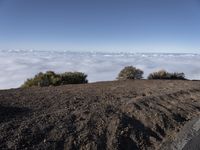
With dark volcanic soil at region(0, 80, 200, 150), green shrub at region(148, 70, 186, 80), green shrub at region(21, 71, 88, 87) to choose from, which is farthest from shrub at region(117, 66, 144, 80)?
dark volcanic soil at region(0, 80, 200, 150)

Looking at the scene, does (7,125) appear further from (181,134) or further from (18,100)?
(181,134)

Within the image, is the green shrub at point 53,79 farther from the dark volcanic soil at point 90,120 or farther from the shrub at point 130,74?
the dark volcanic soil at point 90,120

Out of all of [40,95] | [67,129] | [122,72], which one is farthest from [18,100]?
[122,72]

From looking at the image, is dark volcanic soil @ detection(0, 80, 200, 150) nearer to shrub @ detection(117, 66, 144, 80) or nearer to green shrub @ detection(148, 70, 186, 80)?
shrub @ detection(117, 66, 144, 80)

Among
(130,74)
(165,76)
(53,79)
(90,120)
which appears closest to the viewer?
(90,120)

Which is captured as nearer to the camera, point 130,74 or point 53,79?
point 53,79

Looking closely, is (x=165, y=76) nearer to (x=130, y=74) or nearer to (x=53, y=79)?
(x=130, y=74)

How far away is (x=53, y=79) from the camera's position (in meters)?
23.6

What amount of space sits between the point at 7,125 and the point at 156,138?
15.9 feet

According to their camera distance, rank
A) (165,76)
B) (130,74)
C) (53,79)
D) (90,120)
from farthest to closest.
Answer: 1. (165,76)
2. (130,74)
3. (53,79)
4. (90,120)

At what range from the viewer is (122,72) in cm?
2966

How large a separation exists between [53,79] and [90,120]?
1347 cm

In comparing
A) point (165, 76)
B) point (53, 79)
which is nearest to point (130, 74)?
point (165, 76)

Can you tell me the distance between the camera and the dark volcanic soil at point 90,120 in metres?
8.81
